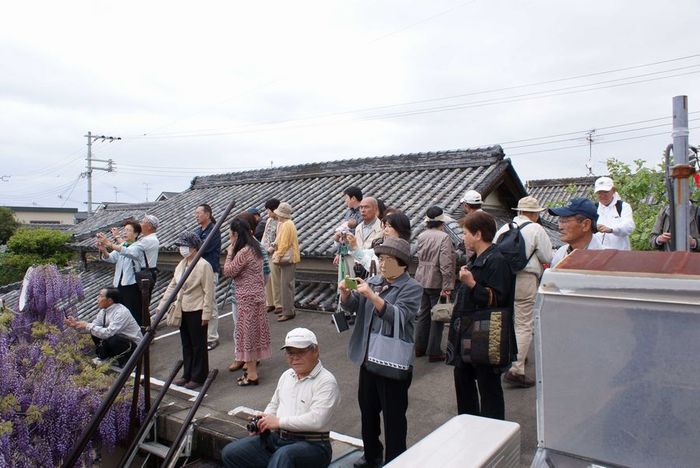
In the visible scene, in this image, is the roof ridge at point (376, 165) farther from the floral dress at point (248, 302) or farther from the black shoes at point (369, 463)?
the black shoes at point (369, 463)

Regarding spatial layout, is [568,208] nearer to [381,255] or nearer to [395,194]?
[381,255]

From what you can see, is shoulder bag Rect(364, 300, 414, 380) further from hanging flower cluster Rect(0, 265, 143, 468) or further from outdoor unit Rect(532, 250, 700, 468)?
hanging flower cluster Rect(0, 265, 143, 468)

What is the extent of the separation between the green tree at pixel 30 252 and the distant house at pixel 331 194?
938 cm

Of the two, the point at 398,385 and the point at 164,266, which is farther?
the point at 164,266

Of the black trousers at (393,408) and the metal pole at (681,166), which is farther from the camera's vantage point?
the black trousers at (393,408)

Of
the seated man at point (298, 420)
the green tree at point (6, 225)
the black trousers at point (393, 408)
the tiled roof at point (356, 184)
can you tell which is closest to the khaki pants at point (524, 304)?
the black trousers at point (393, 408)

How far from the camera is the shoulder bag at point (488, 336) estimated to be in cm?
354

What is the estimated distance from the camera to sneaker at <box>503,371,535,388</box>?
205 inches

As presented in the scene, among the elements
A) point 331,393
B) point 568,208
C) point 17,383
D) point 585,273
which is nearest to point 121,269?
point 17,383

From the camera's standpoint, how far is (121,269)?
7.27 meters

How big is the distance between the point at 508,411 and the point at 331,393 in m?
1.96

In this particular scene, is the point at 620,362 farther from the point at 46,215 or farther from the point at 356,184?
the point at 46,215

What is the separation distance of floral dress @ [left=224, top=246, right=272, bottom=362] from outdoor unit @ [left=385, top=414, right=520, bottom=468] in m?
3.74

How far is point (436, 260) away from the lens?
6.03 m
